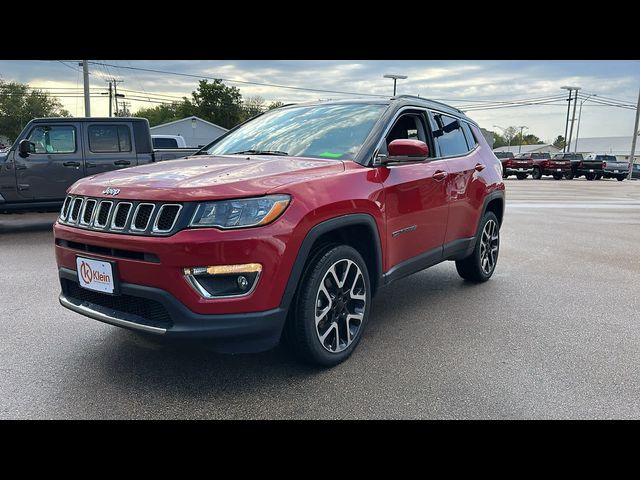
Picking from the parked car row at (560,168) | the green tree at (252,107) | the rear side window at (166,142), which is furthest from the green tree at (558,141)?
the rear side window at (166,142)

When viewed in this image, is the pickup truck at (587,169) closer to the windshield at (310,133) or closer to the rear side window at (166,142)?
the rear side window at (166,142)

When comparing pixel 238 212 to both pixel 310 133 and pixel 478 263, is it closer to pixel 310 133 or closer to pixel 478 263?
pixel 310 133

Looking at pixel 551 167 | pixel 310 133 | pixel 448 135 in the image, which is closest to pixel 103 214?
pixel 310 133

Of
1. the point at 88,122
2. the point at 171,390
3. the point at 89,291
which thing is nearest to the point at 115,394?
the point at 171,390

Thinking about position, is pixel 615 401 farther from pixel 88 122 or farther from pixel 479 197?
pixel 88 122

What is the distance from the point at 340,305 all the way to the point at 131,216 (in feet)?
4.68

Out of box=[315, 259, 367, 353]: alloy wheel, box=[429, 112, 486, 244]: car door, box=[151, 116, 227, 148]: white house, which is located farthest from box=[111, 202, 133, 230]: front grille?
box=[151, 116, 227, 148]: white house

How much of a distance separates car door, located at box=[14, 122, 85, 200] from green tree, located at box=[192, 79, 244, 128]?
66037 millimetres

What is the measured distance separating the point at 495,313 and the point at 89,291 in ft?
11.0

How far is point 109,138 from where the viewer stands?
29.5 feet

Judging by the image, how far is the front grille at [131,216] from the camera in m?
2.61

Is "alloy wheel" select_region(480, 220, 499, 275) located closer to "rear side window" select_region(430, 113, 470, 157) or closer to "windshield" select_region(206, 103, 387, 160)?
"rear side window" select_region(430, 113, 470, 157)

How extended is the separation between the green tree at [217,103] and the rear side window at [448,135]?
70655 mm
